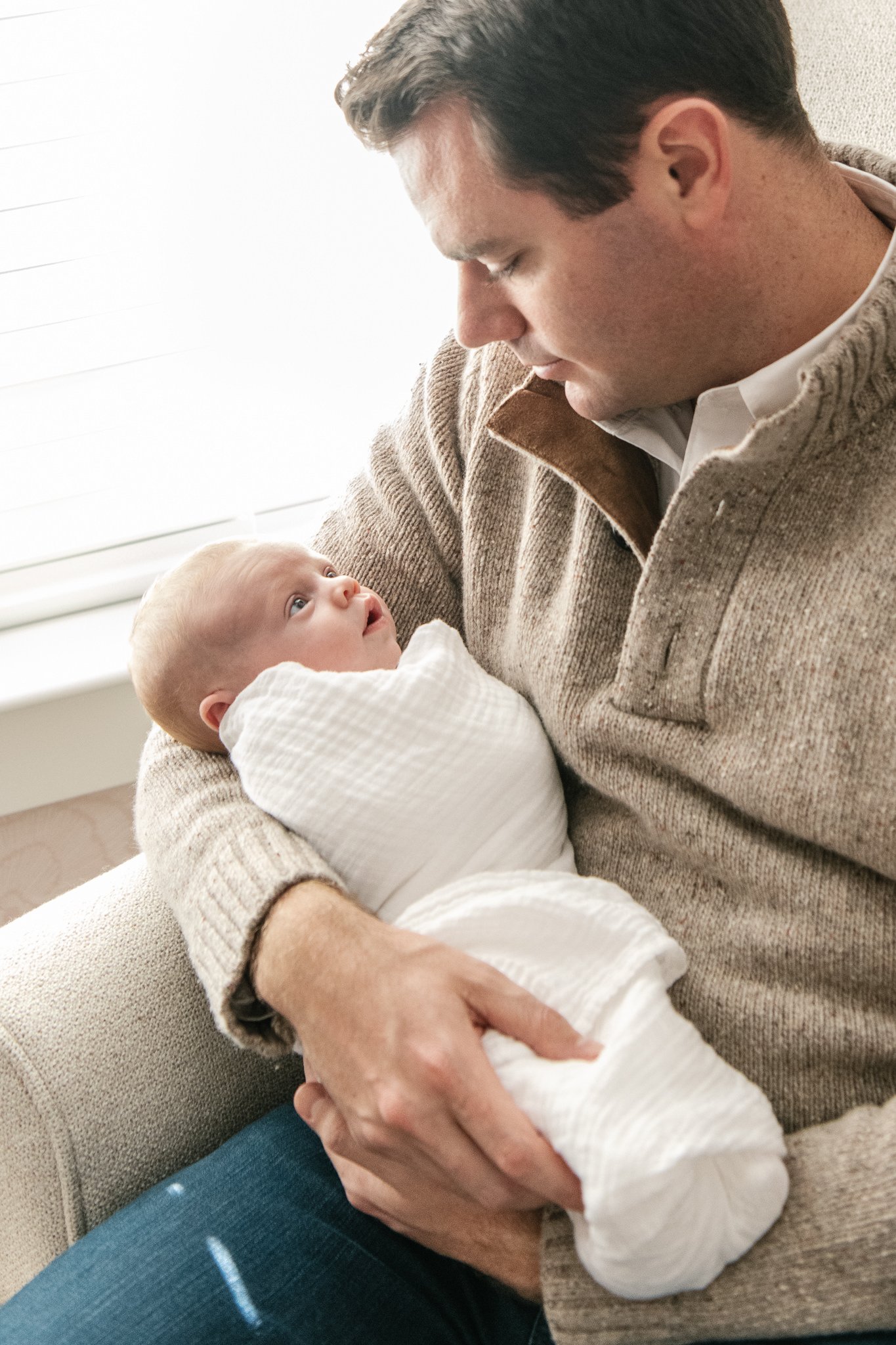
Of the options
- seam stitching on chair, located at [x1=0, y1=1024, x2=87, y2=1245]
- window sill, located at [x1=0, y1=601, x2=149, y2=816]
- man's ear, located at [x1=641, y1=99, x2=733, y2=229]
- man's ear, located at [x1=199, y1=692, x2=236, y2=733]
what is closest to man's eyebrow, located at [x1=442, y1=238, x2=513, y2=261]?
man's ear, located at [x1=641, y1=99, x2=733, y2=229]

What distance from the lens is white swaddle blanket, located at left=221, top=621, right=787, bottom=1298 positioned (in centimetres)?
77

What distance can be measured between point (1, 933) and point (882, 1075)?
84 cm

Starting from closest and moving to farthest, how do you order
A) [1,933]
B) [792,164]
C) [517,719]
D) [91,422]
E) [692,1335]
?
[692,1335] → [792,164] → [517,719] → [1,933] → [91,422]

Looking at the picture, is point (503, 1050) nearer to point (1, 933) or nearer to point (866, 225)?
point (1, 933)

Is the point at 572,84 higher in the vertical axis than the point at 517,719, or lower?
A: higher

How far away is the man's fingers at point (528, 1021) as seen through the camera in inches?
33.0

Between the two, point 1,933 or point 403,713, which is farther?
point 1,933

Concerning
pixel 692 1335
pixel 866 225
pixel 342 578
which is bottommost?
pixel 692 1335

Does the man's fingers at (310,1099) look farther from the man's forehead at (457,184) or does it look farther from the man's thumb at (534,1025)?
the man's forehead at (457,184)

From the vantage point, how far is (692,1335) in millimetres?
824

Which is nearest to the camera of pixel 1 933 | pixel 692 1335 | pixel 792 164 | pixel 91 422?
pixel 692 1335

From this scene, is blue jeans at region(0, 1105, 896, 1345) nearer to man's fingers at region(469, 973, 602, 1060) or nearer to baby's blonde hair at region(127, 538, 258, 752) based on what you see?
man's fingers at region(469, 973, 602, 1060)

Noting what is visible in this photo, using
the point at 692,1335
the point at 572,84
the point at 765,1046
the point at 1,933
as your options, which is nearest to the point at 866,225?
the point at 572,84

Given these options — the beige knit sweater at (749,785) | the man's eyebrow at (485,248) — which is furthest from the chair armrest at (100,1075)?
the man's eyebrow at (485,248)
